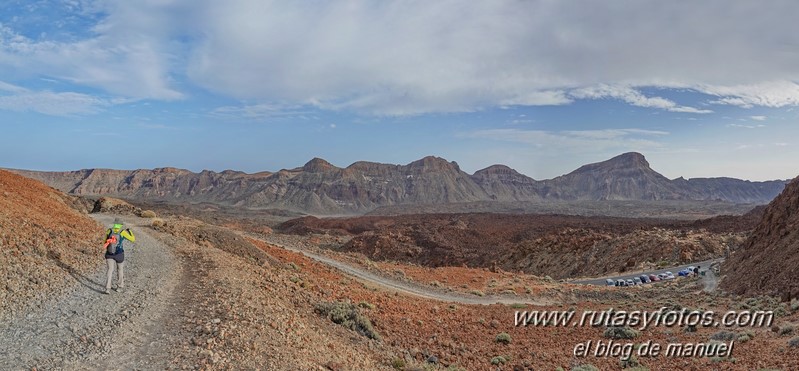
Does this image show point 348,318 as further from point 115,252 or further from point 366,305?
point 115,252

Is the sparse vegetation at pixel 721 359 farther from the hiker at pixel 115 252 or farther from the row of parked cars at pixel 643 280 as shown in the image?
the row of parked cars at pixel 643 280

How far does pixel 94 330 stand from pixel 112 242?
12.0 ft

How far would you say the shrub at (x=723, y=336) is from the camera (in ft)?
44.2

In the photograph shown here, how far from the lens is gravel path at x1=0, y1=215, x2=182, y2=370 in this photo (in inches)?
→ 275

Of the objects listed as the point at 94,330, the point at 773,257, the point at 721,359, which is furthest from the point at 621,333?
the point at 773,257

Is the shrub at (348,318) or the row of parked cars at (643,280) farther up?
the shrub at (348,318)

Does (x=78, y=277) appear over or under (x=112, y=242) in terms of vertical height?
under

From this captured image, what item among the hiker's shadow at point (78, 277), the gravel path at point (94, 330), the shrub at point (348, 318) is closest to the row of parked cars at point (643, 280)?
the shrub at point (348, 318)

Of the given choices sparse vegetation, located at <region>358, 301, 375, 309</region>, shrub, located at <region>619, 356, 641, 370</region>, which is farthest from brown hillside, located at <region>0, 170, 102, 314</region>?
shrub, located at <region>619, 356, 641, 370</region>

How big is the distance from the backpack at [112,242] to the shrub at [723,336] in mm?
16481

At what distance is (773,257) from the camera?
24.1 metres

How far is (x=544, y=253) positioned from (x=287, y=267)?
142ft

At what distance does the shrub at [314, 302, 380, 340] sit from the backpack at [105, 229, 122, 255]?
17.0 ft

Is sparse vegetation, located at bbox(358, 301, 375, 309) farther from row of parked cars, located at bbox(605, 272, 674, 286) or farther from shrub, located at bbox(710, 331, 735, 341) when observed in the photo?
row of parked cars, located at bbox(605, 272, 674, 286)
